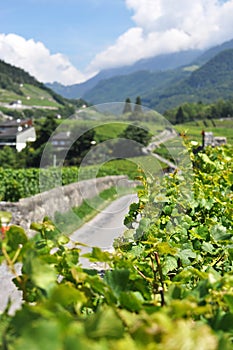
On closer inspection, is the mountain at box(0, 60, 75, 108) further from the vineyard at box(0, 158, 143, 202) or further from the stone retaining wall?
the stone retaining wall

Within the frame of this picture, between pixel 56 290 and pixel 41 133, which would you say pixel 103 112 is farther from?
pixel 41 133

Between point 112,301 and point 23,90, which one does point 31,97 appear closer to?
point 23,90

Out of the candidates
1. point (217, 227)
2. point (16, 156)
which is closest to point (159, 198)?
point (217, 227)

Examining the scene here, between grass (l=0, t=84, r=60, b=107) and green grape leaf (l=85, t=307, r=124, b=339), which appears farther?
grass (l=0, t=84, r=60, b=107)

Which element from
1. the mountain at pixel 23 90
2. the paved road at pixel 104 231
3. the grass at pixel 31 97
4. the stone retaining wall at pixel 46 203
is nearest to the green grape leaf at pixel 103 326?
the paved road at pixel 104 231

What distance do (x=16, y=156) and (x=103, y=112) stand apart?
49.8 metres

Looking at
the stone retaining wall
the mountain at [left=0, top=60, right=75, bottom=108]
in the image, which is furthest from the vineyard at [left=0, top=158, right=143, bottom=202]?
the mountain at [left=0, top=60, right=75, bottom=108]

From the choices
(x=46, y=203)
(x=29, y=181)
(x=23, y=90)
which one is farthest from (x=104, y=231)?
(x=23, y=90)

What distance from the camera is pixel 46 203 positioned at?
36.6ft

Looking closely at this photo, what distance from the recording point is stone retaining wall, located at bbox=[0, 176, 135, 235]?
33.7ft

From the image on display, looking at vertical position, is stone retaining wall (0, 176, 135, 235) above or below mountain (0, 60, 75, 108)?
below

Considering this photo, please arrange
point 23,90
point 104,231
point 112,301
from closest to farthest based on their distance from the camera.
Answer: point 112,301 < point 104,231 < point 23,90

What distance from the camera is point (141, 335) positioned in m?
0.76

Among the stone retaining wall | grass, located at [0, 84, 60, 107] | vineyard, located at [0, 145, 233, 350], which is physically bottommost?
the stone retaining wall
